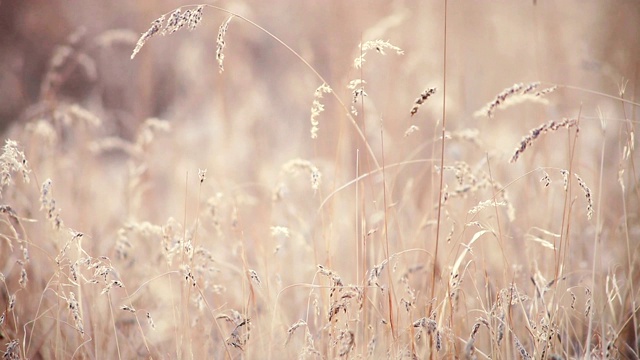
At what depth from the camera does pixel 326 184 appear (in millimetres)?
2990

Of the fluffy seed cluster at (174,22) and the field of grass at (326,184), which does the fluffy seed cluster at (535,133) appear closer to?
the field of grass at (326,184)

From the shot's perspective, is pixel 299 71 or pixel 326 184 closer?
pixel 326 184

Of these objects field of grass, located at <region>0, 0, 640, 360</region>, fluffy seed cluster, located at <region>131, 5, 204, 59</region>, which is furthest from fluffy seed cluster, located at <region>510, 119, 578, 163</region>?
fluffy seed cluster, located at <region>131, 5, 204, 59</region>

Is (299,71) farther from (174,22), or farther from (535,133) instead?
(535,133)

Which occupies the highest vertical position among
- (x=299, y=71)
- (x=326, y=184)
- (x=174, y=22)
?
(x=299, y=71)

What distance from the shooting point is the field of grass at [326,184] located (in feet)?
4.66

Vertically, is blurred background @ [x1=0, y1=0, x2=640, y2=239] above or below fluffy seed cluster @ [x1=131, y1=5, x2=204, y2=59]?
above

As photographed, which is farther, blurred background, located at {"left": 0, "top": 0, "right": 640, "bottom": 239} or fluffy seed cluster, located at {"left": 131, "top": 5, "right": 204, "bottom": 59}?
blurred background, located at {"left": 0, "top": 0, "right": 640, "bottom": 239}

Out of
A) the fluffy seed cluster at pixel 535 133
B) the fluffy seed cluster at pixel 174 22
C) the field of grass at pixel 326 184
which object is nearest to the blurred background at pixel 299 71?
the field of grass at pixel 326 184

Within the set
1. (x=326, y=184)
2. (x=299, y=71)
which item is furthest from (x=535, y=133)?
(x=299, y=71)

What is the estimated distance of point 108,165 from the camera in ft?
14.3

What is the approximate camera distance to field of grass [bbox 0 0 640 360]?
1419 millimetres

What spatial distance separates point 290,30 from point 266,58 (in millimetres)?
A: 414

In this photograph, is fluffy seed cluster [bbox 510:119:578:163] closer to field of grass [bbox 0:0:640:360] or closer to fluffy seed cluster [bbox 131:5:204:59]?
field of grass [bbox 0:0:640:360]
